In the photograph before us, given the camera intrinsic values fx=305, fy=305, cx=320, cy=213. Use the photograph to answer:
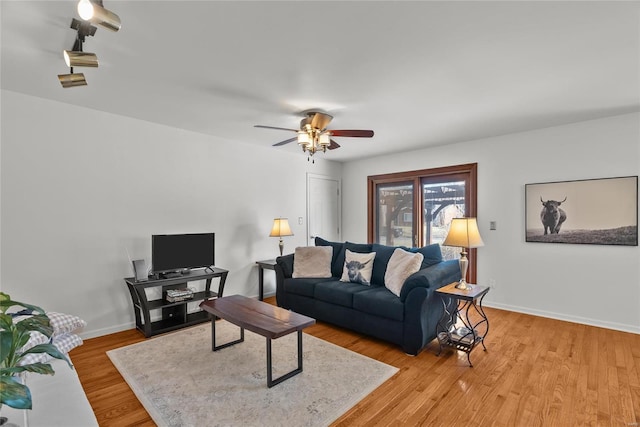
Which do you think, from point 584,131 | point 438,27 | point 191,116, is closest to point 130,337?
point 191,116

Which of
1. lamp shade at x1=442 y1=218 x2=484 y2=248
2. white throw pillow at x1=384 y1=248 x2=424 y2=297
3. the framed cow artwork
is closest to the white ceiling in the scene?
the framed cow artwork

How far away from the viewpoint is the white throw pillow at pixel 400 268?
3.23 meters

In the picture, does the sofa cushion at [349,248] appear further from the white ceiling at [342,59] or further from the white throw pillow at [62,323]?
the white throw pillow at [62,323]

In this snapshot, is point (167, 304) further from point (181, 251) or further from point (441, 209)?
point (441, 209)

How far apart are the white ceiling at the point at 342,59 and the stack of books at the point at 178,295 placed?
206 cm

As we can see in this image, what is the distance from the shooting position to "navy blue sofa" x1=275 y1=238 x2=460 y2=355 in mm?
2914

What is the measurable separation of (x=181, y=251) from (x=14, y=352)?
2.74 metres

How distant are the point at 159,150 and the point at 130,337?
7.26ft

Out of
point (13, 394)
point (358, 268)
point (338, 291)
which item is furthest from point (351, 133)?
point (13, 394)

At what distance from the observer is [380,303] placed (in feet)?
10.3

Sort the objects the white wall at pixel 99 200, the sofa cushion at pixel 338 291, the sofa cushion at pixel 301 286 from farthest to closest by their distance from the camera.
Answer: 1. the sofa cushion at pixel 301 286
2. the sofa cushion at pixel 338 291
3. the white wall at pixel 99 200

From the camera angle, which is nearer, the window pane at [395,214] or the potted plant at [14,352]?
the potted plant at [14,352]

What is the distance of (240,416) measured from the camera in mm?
2045

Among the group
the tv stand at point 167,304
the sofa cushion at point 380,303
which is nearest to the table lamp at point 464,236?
the sofa cushion at point 380,303
